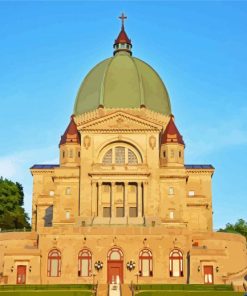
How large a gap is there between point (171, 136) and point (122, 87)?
11.5m

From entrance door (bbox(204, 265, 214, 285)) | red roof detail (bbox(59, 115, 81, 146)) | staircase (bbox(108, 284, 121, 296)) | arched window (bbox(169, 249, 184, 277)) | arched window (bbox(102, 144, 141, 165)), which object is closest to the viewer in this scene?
staircase (bbox(108, 284, 121, 296))


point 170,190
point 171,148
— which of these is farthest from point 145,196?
point 171,148

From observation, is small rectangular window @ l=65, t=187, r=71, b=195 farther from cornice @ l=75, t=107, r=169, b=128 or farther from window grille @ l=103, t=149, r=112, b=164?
cornice @ l=75, t=107, r=169, b=128

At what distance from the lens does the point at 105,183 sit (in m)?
87.9

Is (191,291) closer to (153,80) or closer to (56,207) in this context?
(56,207)

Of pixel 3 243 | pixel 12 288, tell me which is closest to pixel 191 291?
pixel 12 288

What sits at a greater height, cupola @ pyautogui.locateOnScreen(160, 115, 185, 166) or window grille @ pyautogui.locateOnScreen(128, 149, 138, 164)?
cupola @ pyautogui.locateOnScreen(160, 115, 185, 166)

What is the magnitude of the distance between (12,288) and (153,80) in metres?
48.8

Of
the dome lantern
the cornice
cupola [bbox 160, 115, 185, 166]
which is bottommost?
cupola [bbox 160, 115, 185, 166]

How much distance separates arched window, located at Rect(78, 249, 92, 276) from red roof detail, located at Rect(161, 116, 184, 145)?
88.3ft

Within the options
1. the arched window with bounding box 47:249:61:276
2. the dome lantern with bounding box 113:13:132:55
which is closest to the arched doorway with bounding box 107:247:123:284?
the arched window with bounding box 47:249:61:276

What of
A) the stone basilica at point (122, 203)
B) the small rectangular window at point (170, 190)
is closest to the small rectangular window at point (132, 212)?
the stone basilica at point (122, 203)

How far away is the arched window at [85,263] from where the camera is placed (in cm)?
6994

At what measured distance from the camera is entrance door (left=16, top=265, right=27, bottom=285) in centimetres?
6875
